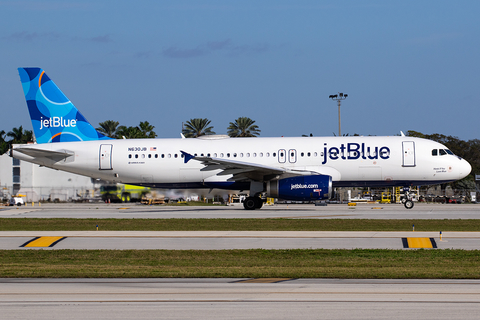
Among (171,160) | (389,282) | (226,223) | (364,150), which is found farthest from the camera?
(171,160)

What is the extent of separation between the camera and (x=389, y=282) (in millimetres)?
10156

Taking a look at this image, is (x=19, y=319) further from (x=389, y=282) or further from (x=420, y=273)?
(x=420, y=273)

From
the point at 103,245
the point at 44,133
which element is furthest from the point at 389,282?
the point at 44,133

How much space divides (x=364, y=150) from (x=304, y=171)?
376 centimetres

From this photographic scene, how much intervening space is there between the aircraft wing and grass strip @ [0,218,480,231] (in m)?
6.15

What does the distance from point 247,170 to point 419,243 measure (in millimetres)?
15728

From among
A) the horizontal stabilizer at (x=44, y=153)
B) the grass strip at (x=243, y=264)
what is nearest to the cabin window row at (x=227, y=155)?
the horizontal stabilizer at (x=44, y=153)

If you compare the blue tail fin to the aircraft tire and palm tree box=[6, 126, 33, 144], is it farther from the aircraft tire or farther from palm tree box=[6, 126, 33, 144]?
palm tree box=[6, 126, 33, 144]

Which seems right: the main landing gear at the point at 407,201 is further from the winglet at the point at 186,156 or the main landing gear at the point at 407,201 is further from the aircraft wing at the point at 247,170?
the winglet at the point at 186,156

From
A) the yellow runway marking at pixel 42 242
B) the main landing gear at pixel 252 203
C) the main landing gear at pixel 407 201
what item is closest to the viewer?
the yellow runway marking at pixel 42 242

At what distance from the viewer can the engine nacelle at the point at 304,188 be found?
30203 mm

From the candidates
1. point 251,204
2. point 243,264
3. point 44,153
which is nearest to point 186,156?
point 251,204

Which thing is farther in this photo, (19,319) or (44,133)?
(44,133)

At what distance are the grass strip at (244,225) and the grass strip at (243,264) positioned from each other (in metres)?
5.91
